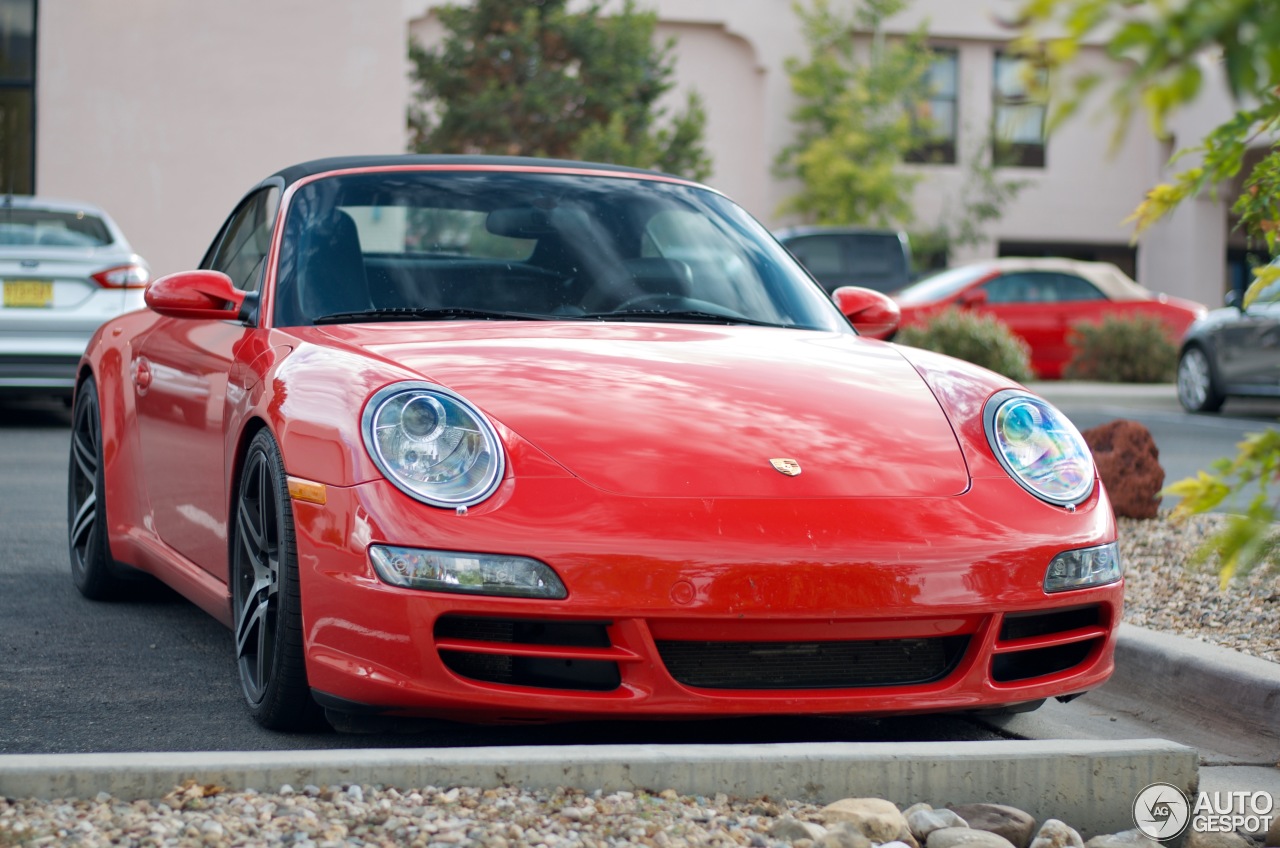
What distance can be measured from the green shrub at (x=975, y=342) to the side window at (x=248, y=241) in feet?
39.3

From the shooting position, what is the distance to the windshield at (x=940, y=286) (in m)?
20.1

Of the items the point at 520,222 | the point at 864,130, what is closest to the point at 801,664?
the point at 520,222

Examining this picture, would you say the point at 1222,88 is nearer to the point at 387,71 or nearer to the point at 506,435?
the point at 506,435

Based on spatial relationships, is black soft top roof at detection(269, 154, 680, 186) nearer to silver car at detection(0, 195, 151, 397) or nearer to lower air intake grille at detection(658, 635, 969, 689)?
lower air intake grille at detection(658, 635, 969, 689)

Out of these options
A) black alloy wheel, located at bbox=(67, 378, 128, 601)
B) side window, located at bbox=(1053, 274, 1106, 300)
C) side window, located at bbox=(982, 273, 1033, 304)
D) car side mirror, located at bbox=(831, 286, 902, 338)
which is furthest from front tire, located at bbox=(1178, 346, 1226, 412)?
black alloy wheel, located at bbox=(67, 378, 128, 601)

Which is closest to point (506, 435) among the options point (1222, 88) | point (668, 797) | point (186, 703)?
point (668, 797)

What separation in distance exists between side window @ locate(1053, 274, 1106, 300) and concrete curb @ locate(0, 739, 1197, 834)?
59.9 ft

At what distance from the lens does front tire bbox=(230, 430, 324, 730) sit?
3609 mm

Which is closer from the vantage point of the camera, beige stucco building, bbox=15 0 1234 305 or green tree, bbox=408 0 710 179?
beige stucco building, bbox=15 0 1234 305

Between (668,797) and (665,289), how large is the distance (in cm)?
194

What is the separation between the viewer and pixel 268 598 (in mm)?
3812

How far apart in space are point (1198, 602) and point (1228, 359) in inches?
397

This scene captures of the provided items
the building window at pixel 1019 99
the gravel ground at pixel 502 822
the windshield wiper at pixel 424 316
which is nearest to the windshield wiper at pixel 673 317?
the windshield wiper at pixel 424 316

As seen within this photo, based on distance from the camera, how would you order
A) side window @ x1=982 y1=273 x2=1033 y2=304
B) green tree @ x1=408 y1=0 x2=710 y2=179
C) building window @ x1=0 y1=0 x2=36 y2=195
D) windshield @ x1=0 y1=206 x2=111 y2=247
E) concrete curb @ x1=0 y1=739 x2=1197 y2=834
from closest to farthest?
concrete curb @ x1=0 y1=739 x2=1197 y2=834
windshield @ x1=0 y1=206 x2=111 y2=247
building window @ x1=0 y1=0 x2=36 y2=195
side window @ x1=982 y1=273 x2=1033 y2=304
green tree @ x1=408 y1=0 x2=710 y2=179
